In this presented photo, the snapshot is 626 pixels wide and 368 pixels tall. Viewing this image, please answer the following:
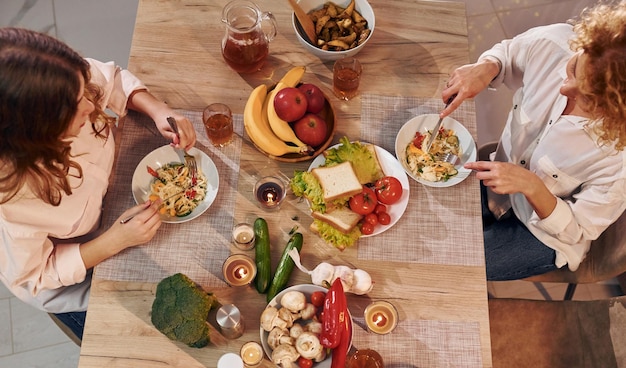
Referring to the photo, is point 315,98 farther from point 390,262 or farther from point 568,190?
point 568,190

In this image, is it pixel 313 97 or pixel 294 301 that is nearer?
pixel 294 301

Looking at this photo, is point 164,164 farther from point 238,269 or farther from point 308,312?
→ point 308,312

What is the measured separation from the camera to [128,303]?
4.72 ft

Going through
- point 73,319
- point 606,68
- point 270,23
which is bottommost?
point 73,319

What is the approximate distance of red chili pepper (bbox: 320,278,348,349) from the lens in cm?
132

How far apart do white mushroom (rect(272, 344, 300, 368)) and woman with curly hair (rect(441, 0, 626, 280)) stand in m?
0.74

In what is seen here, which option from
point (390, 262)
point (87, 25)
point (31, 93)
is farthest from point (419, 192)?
point (87, 25)

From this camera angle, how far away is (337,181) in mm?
1521

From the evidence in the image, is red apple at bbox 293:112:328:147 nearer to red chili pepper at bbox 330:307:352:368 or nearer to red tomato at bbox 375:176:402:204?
red tomato at bbox 375:176:402:204

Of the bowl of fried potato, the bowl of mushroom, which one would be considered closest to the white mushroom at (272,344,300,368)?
the bowl of mushroom

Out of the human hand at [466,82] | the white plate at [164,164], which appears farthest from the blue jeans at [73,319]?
the human hand at [466,82]

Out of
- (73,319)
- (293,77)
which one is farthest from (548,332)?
(73,319)

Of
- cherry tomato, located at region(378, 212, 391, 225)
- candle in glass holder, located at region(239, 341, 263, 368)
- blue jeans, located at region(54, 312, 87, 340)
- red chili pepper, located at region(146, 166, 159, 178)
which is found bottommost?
blue jeans, located at region(54, 312, 87, 340)

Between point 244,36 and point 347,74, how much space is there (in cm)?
33
